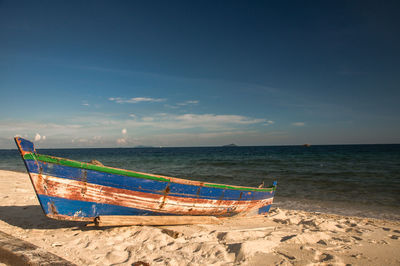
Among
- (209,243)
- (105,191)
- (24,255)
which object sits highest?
(105,191)

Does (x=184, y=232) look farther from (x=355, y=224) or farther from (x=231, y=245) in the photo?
(x=355, y=224)

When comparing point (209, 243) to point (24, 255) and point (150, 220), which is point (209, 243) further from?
point (24, 255)

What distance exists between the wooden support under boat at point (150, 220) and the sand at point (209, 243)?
0.46 ft

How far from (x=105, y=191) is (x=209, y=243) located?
2288 millimetres

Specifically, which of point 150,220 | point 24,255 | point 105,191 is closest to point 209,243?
point 150,220

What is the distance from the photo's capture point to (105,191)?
4418mm

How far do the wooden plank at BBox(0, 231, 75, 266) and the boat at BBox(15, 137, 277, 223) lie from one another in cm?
81

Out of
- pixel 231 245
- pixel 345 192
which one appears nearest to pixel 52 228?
pixel 231 245

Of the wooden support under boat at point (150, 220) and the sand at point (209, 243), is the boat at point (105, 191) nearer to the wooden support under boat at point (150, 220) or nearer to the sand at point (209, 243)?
the wooden support under boat at point (150, 220)

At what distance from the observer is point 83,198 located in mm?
4270

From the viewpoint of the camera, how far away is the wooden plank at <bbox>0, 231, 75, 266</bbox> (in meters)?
2.88

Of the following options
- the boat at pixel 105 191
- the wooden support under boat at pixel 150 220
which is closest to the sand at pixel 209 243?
the wooden support under boat at pixel 150 220

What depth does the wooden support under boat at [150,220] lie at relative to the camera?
4367mm

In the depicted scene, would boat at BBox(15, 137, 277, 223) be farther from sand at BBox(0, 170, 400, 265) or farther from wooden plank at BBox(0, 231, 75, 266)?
wooden plank at BBox(0, 231, 75, 266)
